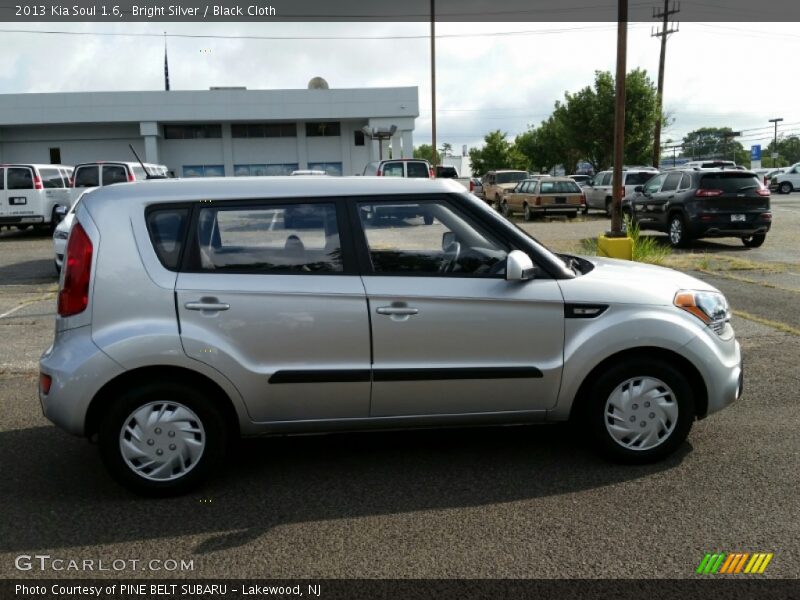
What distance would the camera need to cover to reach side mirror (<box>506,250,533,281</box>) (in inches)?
163

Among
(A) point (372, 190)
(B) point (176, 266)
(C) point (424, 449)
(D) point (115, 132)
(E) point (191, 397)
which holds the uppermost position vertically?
(D) point (115, 132)

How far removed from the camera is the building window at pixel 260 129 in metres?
48.6

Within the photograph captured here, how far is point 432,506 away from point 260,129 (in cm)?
4725

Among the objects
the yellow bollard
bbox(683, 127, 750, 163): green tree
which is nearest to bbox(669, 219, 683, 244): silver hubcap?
the yellow bollard

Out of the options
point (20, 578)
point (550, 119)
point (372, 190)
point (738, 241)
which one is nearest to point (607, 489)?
point (372, 190)

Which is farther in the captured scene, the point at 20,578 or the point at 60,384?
the point at 60,384

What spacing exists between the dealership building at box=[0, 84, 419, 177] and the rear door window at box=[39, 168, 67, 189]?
2327 cm

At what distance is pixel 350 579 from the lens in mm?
3273

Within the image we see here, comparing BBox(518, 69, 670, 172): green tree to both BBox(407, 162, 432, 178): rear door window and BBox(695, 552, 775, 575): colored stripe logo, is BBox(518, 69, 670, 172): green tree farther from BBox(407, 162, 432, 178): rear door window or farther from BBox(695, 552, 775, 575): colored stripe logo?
BBox(695, 552, 775, 575): colored stripe logo

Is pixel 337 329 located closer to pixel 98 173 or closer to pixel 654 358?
pixel 654 358

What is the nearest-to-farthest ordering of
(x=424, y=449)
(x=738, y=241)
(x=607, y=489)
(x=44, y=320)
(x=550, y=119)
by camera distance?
(x=607, y=489)
(x=424, y=449)
(x=44, y=320)
(x=738, y=241)
(x=550, y=119)

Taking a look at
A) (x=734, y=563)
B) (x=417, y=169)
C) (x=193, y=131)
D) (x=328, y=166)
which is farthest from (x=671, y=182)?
(x=193, y=131)

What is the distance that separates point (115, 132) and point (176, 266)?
48.1m

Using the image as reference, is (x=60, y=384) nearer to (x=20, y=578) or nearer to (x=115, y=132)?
(x=20, y=578)
